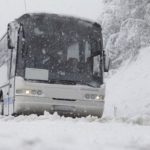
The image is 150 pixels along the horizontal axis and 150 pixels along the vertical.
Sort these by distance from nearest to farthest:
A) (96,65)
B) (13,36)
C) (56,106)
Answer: (56,106) → (13,36) → (96,65)

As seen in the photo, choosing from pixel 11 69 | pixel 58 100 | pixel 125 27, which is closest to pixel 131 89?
pixel 125 27

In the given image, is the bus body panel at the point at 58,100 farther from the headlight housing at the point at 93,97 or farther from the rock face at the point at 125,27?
the rock face at the point at 125,27

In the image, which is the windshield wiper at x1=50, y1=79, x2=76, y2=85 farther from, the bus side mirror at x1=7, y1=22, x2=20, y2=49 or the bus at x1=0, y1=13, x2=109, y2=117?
the bus side mirror at x1=7, y1=22, x2=20, y2=49

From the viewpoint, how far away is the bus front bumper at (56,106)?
1292cm

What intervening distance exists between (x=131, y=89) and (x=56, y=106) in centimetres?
1906

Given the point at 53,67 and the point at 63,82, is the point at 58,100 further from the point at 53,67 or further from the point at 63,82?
the point at 53,67

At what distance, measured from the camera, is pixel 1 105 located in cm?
1493

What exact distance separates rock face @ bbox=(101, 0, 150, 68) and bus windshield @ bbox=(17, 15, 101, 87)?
1703 cm

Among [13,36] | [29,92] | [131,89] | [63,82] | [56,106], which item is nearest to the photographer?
[29,92]

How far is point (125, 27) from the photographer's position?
3441cm

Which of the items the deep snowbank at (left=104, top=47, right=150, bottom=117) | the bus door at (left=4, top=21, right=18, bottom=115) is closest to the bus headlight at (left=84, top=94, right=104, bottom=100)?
the bus door at (left=4, top=21, right=18, bottom=115)

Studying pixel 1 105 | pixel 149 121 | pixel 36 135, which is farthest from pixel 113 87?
pixel 36 135

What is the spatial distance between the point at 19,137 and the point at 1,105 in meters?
10.3

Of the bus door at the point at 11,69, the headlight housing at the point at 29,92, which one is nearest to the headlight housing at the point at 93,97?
the headlight housing at the point at 29,92
